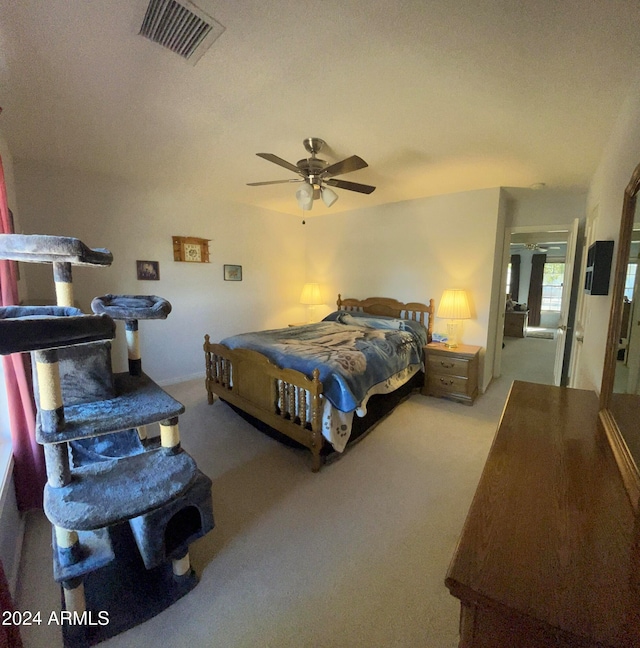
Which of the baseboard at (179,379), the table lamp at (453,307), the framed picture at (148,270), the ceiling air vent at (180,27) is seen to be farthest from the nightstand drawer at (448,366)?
the framed picture at (148,270)

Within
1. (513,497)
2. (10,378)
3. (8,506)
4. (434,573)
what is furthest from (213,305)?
(513,497)

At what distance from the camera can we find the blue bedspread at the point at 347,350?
2426 millimetres

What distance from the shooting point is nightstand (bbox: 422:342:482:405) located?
351 centimetres

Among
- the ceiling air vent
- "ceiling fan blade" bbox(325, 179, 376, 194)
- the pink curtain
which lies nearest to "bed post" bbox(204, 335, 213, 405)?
the pink curtain

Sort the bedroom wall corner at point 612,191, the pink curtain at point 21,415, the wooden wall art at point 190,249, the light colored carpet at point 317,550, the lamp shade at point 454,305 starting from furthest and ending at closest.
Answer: the wooden wall art at point 190,249, the lamp shade at point 454,305, the pink curtain at point 21,415, the bedroom wall corner at point 612,191, the light colored carpet at point 317,550

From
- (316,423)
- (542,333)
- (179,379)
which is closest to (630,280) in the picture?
(316,423)

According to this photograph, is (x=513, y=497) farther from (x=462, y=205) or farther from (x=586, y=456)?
(x=462, y=205)

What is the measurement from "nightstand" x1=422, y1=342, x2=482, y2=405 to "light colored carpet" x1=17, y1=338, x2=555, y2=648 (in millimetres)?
771

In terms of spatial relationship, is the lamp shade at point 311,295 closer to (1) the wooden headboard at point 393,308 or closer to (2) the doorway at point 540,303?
(1) the wooden headboard at point 393,308

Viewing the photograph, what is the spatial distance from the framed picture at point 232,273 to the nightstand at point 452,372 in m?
2.82

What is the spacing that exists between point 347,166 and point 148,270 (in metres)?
2.77

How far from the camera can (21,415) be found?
1.78 m

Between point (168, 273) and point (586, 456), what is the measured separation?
419 centimetres

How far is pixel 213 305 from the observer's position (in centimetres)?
443
